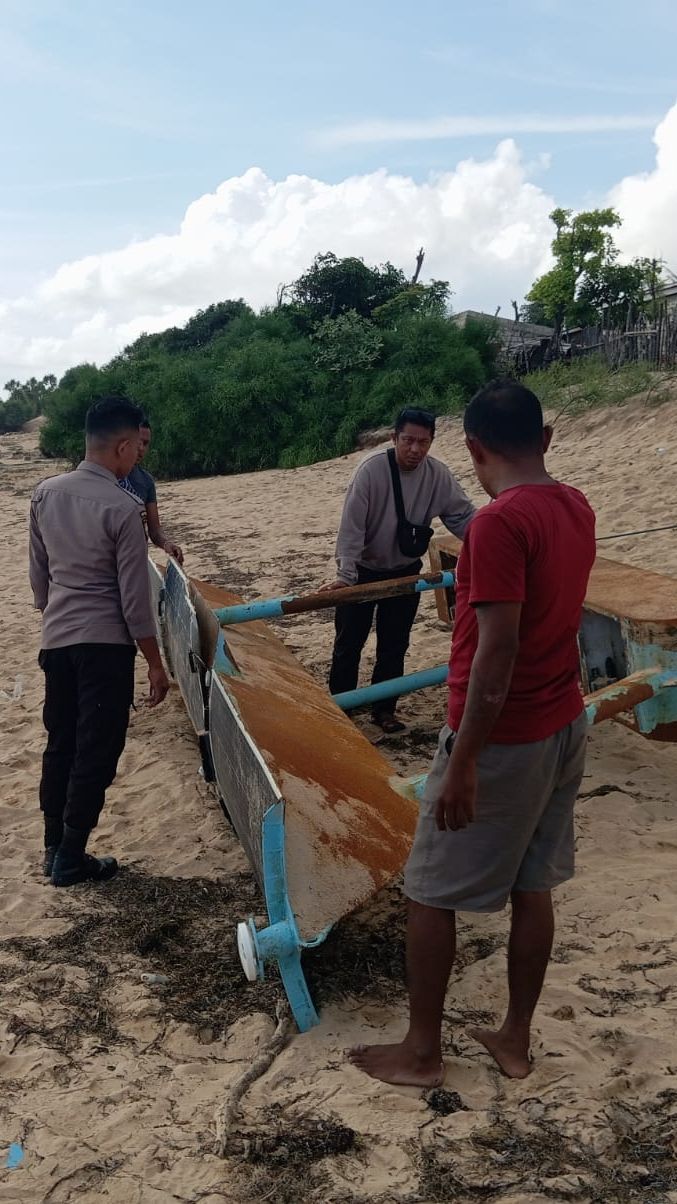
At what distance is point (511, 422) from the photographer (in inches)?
76.6

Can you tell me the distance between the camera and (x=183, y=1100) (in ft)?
7.36

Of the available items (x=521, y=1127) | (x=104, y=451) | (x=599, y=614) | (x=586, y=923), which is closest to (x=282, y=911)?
(x=521, y=1127)

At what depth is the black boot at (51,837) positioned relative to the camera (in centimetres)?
346

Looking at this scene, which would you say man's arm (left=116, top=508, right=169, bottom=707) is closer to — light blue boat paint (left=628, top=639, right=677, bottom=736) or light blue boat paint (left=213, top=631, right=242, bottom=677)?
light blue boat paint (left=213, top=631, right=242, bottom=677)

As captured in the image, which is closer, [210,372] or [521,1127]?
[521,1127]

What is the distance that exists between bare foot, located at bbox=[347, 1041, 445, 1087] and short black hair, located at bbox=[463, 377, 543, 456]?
4.80 ft

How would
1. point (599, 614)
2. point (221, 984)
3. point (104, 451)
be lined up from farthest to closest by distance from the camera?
point (599, 614), point (104, 451), point (221, 984)

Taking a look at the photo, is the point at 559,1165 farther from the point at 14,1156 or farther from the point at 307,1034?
the point at 14,1156

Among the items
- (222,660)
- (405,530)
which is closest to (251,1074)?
(222,660)

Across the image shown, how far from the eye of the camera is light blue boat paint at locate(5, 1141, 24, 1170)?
6.71 feet

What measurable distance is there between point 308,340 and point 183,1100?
22.6m

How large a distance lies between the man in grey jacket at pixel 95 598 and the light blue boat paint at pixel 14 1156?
127 cm

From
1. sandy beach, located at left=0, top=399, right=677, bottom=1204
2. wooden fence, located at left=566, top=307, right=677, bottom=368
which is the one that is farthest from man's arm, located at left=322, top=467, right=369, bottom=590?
wooden fence, located at left=566, top=307, right=677, bottom=368

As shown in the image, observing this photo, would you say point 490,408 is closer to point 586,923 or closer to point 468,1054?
point 468,1054
